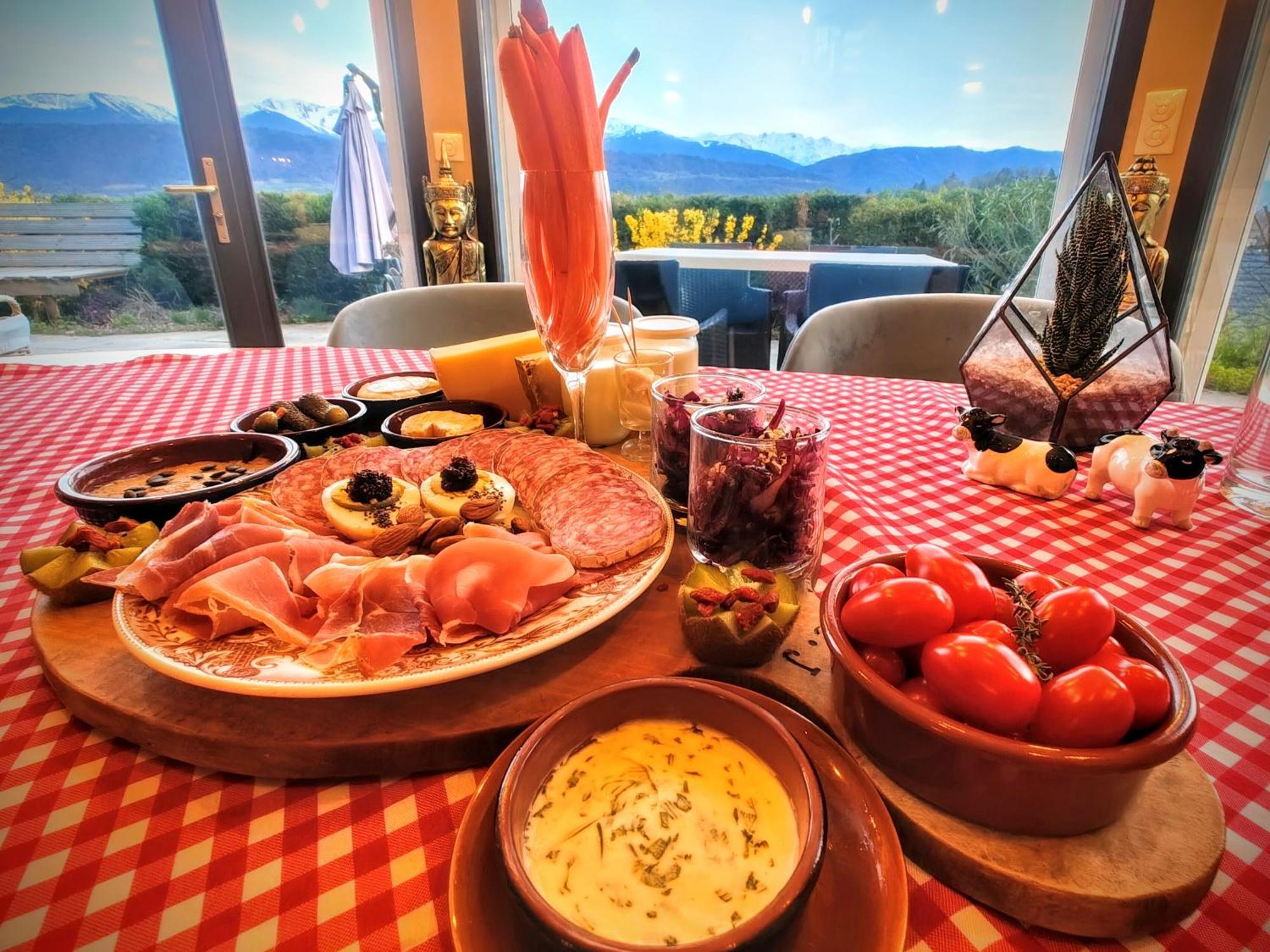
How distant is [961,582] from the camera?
58 cm

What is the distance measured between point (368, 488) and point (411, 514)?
0.09 m

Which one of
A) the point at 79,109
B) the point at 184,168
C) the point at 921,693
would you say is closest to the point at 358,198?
the point at 184,168

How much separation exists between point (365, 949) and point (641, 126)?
5.16m

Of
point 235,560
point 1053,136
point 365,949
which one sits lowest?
point 365,949

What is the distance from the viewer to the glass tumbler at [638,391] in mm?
1191

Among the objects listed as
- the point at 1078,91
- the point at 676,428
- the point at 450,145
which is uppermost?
the point at 1078,91

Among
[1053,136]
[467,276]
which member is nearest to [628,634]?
[467,276]

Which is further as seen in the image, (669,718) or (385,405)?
(385,405)

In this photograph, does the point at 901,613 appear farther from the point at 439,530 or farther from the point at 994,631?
the point at 439,530

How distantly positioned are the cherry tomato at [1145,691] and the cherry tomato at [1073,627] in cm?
3

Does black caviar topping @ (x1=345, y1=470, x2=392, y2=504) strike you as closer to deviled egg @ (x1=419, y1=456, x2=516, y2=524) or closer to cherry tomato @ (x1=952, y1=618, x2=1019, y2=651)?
deviled egg @ (x1=419, y1=456, x2=516, y2=524)

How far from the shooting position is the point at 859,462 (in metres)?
1.30

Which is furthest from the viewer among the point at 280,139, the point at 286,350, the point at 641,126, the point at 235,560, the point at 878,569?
the point at 641,126

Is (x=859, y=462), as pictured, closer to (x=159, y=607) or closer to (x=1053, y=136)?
(x=159, y=607)
